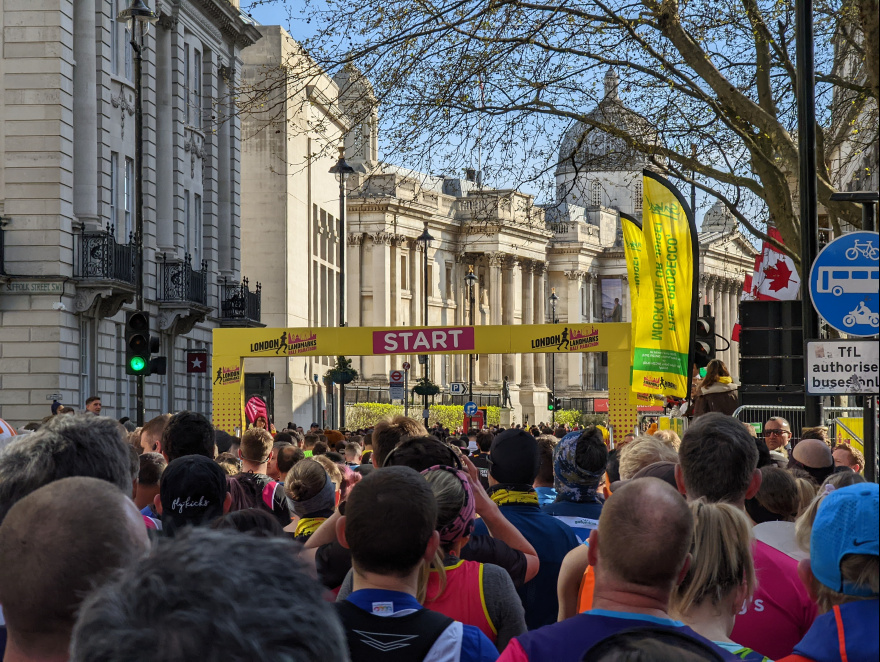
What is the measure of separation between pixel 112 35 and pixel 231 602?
31.1m

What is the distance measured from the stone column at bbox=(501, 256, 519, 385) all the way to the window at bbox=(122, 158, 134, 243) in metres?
70.8

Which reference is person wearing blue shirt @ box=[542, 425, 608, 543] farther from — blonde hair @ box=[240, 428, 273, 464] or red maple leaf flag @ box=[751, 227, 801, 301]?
red maple leaf flag @ box=[751, 227, 801, 301]

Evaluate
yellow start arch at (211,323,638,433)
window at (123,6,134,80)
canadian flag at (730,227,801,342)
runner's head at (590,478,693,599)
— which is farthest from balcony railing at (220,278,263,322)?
runner's head at (590,478,693,599)

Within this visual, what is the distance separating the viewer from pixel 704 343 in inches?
581

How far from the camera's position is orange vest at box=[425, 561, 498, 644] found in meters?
4.53

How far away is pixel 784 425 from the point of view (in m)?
12.9

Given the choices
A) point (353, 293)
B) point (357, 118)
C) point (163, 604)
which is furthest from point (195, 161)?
point (353, 293)

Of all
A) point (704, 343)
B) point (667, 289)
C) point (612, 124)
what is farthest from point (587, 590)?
point (612, 124)

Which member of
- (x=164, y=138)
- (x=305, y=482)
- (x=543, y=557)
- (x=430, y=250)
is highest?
(x=430, y=250)

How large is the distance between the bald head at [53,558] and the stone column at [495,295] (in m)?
97.9

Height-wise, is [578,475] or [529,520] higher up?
[578,475]

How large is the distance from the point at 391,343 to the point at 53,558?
24.7 m

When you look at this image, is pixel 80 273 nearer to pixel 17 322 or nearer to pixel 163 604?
pixel 17 322

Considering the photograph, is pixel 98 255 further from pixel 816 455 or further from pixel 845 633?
pixel 845 633
